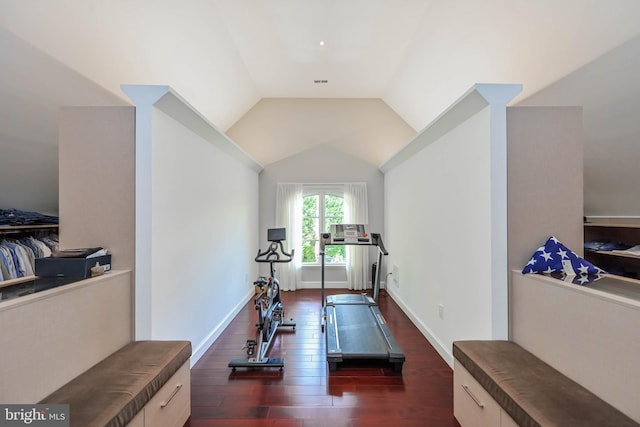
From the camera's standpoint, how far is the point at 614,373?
1.29 metres

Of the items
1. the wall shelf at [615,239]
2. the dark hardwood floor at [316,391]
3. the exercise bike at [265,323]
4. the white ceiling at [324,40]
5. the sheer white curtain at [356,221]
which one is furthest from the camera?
the sheer white curtain at [356,221]

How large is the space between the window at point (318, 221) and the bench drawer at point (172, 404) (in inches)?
154

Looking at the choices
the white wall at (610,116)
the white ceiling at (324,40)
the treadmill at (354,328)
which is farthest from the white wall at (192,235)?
the white wall at (610,116)

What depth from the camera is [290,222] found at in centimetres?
558

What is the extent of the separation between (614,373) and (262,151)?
5357 mm

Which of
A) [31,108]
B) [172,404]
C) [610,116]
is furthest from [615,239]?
[31,108]

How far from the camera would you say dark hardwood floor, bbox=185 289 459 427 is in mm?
1978

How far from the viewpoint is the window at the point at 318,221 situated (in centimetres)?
579

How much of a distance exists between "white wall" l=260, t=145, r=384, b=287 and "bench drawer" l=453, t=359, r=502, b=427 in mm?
3777

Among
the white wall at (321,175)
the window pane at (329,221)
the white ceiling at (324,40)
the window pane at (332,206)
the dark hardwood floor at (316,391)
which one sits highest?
the white ceiling at (324,40)

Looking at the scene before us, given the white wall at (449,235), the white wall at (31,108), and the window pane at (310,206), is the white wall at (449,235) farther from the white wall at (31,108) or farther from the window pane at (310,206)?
the white wall at (31,108)

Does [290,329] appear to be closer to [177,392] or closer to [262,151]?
[177,392]

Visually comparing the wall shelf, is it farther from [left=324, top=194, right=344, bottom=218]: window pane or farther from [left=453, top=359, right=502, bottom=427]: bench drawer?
[left=324, top=194, right=344, bottom=218]: window pane

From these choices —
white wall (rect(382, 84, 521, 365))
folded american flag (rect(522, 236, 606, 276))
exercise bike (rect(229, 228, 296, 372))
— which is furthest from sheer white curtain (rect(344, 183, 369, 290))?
folded american flag (rect(522, 236, 606, 276))
